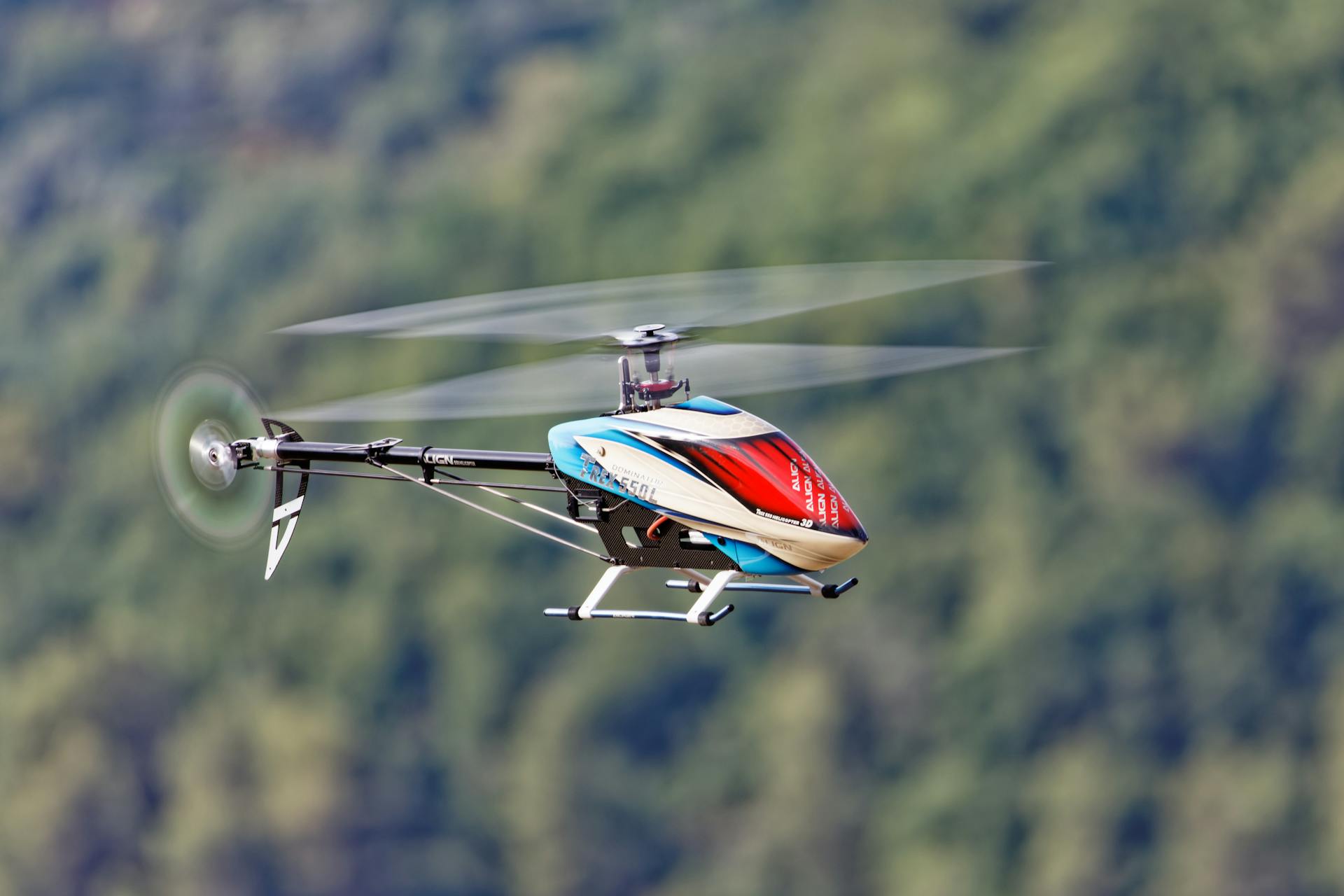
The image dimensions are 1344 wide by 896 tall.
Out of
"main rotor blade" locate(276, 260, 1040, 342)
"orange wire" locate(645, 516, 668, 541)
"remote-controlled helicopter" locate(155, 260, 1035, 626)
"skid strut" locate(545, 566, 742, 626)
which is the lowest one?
"skid strut" locate(545, 566, 742, 626)

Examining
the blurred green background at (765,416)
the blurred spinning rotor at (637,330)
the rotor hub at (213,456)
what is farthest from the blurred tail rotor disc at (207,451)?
the blurred green background at (765,416)

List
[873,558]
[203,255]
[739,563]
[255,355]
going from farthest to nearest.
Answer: [203,255]
[255,355]
[873,558]
[739,563]

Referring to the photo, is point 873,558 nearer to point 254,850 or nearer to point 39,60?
point 254,850

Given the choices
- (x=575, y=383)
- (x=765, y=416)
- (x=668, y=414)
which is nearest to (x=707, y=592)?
(x=668, y=414)

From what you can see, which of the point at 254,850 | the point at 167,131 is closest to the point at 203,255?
the point at 167,131

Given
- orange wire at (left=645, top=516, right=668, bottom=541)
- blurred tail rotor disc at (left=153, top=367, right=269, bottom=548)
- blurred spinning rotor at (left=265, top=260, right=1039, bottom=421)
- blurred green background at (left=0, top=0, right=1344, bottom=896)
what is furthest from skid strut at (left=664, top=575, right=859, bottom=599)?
blurred green background at (left=0, top=0, right=1344, bottom=896)

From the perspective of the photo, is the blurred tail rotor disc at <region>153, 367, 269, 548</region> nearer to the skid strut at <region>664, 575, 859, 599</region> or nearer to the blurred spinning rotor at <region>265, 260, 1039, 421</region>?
the blurred spinning rotor at <region>265, 260, 1039, 421</region>
